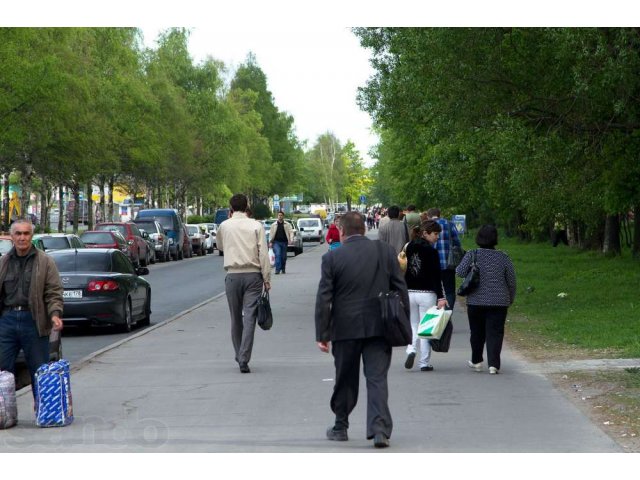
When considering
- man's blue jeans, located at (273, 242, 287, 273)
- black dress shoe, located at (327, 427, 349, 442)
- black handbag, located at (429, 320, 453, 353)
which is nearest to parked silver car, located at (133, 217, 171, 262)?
man's blue jeans, located at (273, 242, 287, 273)

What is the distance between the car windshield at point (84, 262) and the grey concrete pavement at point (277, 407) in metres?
3.11

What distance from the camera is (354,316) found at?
348 inches

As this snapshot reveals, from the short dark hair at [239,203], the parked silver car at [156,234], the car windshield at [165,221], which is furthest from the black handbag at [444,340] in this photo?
the car windshield at [165,221]

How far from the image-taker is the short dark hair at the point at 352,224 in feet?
29.7

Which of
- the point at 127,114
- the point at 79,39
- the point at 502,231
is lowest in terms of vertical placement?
the point at 502,231

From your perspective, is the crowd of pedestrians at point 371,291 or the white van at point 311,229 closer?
the crowd of pedestrians at point 371,291

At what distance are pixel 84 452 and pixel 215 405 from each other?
8.32ft

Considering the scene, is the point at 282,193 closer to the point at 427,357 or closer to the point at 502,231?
the point at 502,231

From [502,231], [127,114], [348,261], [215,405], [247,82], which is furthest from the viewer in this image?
[247,82]

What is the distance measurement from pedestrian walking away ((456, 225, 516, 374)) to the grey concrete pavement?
0.31 metres

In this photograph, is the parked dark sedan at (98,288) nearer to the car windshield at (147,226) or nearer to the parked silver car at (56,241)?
the parked silver car at (56,241)

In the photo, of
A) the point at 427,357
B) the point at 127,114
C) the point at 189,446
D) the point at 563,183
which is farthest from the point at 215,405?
the point at 127,114

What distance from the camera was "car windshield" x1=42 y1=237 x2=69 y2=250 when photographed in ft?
101

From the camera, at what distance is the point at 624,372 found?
12711 millimetres
